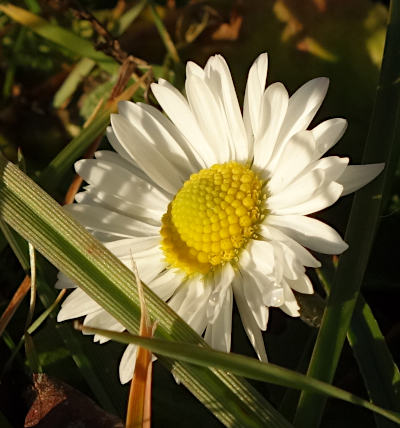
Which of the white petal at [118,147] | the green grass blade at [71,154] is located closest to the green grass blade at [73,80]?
the green grass blade at [71,154]

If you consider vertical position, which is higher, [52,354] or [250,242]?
[250,242]

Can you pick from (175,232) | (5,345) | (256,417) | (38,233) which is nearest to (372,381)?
(256,417)

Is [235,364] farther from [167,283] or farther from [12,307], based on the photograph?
[12,307]

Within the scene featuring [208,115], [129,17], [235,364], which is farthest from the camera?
[129,17]

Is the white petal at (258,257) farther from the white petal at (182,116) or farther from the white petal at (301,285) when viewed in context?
the white petal at (182,116)

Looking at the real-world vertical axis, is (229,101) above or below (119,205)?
above

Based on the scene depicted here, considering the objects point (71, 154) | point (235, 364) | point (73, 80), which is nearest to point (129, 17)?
point (73, 80)

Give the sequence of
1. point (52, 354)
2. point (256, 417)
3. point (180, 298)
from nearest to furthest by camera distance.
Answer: point (256, 417), point (180, 298), point (52, 354)

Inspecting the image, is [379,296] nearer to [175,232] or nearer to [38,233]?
[175,232]
